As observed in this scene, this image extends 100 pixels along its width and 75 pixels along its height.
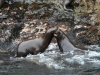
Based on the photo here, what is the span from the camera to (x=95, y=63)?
7.96 meters

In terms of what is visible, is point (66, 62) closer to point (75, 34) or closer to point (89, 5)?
point (75, 34)

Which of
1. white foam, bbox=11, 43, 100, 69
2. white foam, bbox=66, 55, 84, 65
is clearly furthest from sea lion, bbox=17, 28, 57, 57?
white foam, bbox=66, 55, 84, 65

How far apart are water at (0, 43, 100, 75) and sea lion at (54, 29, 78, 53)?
0.21 m

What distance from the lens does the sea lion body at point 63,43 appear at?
9291 millimetres

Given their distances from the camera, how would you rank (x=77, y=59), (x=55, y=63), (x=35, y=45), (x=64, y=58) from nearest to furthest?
(x=55, y=63) < (x=77, y=59) < (x=64, y=58) < (x=35, y=45)

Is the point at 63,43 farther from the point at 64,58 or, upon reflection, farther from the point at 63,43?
the point at 64,58

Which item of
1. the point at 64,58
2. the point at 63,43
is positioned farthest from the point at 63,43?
the point at 64,58

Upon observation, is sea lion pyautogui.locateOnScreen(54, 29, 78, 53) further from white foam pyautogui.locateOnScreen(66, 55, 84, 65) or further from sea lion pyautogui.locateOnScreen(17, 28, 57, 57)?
white foam pyautogui.locateOnScreen(66, 55, 84, 65)

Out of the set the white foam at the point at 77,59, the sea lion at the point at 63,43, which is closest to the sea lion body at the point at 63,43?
the sea lion at the point at 63,43

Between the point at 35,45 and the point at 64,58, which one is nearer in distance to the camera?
the point at 64,58

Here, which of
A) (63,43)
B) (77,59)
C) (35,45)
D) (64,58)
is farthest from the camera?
(63,43)

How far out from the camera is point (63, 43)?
956cm

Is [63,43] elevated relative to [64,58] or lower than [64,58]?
elevated

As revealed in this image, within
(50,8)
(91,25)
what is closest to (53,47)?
(91,25)
